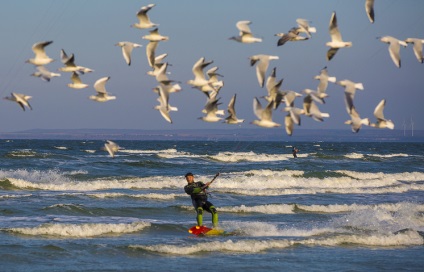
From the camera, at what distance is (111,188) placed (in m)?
34.7

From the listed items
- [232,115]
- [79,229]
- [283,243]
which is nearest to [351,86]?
[232,115]

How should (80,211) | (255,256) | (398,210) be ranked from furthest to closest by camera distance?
(398,210) < (80,211) < (255,256)

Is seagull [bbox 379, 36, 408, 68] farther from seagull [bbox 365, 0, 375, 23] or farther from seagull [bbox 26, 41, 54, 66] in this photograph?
seagull [bbox 26, 41, 54, 66]

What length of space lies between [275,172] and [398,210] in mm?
19591

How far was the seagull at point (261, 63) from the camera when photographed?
15.8m

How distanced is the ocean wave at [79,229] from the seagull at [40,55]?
5018 mm

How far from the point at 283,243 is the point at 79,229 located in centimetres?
481

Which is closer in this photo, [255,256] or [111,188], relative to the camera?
[255,256]

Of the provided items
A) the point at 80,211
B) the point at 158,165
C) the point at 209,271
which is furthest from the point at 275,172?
the point at 209,271

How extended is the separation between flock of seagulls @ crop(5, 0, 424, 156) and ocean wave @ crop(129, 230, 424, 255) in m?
2.94

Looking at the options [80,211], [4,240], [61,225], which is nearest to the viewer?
[4,240]

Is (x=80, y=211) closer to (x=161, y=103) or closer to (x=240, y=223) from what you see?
(x=240, y=223)

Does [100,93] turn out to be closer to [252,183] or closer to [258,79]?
[258,79]

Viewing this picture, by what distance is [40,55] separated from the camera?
1636cm
